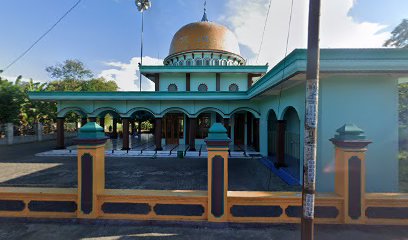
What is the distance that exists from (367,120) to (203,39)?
56.0 ft

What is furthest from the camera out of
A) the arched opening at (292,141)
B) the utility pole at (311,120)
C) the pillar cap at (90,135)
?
the arched opening at (292,141)

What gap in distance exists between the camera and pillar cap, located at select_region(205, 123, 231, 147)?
14.8ft

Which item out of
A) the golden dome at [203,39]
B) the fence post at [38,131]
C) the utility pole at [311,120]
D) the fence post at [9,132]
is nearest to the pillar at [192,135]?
the golden dome at [203,39]

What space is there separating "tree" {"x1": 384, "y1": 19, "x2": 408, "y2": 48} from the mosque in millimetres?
11973

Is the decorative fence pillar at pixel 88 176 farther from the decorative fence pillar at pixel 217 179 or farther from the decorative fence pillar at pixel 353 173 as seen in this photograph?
the decorative fence pillar at pixel 353 173

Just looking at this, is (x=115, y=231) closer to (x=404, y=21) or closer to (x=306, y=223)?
(x=306, y=223)

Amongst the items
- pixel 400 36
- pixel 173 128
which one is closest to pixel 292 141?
pixel 173 128

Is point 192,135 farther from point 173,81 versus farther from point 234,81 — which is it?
point 234,81

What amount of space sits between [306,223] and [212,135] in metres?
2.42

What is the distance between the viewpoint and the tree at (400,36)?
17594 millimetres

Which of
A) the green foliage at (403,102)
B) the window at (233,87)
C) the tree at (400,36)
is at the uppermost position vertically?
the tree at (400,36)

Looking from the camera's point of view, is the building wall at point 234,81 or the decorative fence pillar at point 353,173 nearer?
the decorative fence pillar at point 353,173

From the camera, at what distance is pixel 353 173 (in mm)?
4441

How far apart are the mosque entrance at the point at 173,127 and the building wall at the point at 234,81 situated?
4.97 meters
